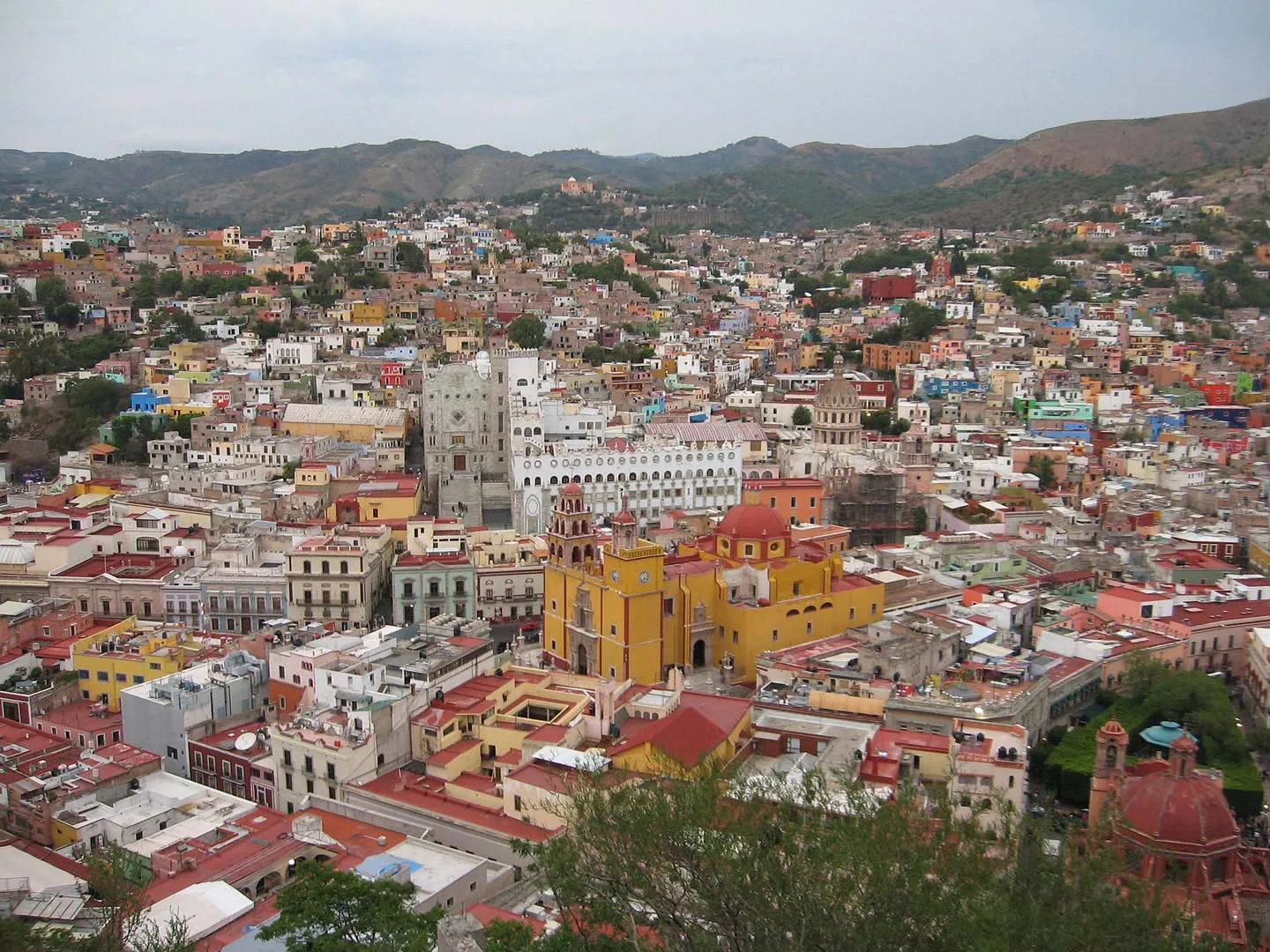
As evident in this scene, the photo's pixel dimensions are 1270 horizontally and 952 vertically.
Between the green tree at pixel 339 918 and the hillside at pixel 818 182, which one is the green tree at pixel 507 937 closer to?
the green tree at pixel 339 918

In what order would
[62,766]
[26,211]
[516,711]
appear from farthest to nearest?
1. [26,211]
2. [516,711]
3. [62,766]

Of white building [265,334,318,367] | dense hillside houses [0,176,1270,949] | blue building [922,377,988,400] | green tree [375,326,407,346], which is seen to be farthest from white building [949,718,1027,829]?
green tree [375,326,407,346]

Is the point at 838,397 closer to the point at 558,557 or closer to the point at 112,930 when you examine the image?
the point at 558,557

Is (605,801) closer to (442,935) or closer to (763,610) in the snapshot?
(442,935)

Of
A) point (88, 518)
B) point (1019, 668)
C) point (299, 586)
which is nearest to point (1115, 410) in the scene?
point (1019, 668)

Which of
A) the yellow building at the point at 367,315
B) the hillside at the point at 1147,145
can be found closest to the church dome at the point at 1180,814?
the yellow building at the point at 367,315

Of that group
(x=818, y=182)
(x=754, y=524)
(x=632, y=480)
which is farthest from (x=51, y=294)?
(x=818, y=182)
